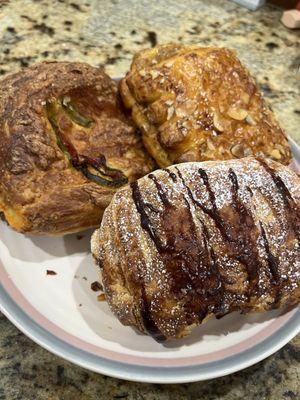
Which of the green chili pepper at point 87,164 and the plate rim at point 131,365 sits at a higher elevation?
the green chili pepper at point 87,164

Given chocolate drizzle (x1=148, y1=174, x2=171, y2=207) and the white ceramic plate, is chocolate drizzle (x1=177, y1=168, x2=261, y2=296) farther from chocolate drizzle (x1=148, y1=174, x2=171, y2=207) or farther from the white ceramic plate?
the white ceramic plate

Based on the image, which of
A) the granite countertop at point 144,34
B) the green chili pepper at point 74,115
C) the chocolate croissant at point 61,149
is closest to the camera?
the chocolate croissant at point 61,149

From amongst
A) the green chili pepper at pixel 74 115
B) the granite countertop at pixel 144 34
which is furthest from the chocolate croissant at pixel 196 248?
the granite countertop at pixel 144 34

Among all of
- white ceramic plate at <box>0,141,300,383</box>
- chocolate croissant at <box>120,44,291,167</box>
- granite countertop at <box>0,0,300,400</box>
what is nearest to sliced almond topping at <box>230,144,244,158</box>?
chocolate croissant at <box>120,44,291,167</box>

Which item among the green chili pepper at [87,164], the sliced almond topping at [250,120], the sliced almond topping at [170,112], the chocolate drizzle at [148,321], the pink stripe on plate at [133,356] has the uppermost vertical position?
the sliced almond topping at [170,112]

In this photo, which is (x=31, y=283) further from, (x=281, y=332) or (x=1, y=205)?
(x=281, y=332)

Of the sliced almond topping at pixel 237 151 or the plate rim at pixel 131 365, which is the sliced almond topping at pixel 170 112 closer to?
the sliced almond topping at pixel 237 151

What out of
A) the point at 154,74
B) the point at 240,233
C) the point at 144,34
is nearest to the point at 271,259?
the point at 240,233

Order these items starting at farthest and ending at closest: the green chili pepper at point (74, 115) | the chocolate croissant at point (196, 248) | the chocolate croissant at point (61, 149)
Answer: the green chili pepper at point (74, 115) → the chocolate croissant at point (61, 149) → the chocolate croissant at point (196, 248)
